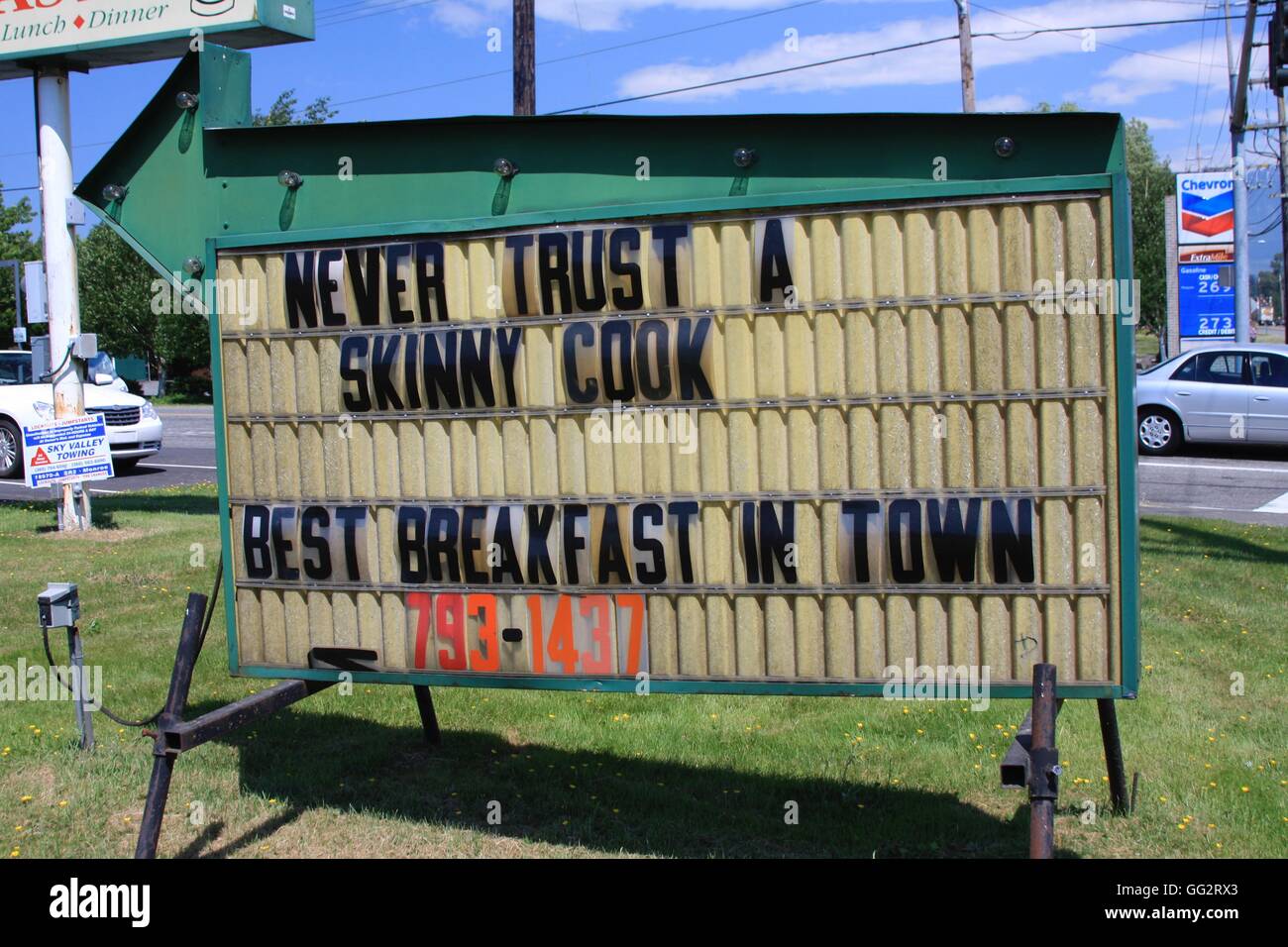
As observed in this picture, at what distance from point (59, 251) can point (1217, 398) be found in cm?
1597

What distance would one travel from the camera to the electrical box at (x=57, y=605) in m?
6.30

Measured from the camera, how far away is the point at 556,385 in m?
5.00

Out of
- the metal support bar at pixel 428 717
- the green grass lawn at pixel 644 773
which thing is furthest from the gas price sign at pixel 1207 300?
the metal support bar at pixel 428 717

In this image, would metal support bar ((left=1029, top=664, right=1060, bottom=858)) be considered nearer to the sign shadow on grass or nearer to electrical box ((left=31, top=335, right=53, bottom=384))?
the sign shadow on grass

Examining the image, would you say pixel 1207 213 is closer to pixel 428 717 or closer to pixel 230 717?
pixel 428 717

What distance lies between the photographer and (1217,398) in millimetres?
19453

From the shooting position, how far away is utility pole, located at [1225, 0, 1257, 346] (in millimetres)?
25922

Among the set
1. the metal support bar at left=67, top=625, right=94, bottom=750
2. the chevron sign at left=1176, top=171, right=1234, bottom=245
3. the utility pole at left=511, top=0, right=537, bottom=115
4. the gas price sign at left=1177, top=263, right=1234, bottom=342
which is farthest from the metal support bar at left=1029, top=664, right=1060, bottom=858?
the chevron sign at left=1176, top=171, right=1234, bottom=245

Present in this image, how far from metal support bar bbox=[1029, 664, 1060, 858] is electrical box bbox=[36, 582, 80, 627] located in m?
4.65

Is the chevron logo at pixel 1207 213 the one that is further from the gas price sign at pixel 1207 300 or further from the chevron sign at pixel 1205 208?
the gas price sign at pixel 1207 300

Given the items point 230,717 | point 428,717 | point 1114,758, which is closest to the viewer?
point 230,717

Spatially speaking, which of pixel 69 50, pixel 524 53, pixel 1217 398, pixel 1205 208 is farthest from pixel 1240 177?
pixel 69 50

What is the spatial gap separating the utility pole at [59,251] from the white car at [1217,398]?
14.3 m
